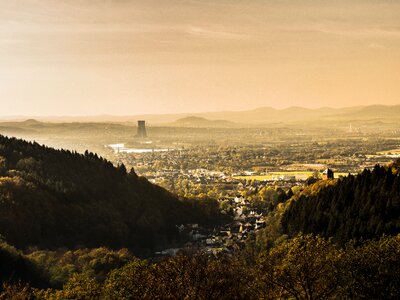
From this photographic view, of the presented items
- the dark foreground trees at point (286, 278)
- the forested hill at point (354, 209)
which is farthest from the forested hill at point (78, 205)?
the dark foreground trees at point (286, 278)

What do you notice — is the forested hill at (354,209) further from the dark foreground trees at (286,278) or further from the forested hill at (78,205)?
the forested hill at (78,205)

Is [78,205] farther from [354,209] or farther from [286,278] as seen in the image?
[286,278]

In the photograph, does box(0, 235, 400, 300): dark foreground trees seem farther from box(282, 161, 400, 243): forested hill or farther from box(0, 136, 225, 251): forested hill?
box(0, 136, 225, 251): forested hill

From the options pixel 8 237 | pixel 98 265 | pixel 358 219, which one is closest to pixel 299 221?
pixel 358 219

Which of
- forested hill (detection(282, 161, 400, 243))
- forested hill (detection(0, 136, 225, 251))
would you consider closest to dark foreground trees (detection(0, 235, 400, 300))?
forested hill (detection(282, 161, 400, 243))

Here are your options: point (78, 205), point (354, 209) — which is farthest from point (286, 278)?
point (78, 205)
